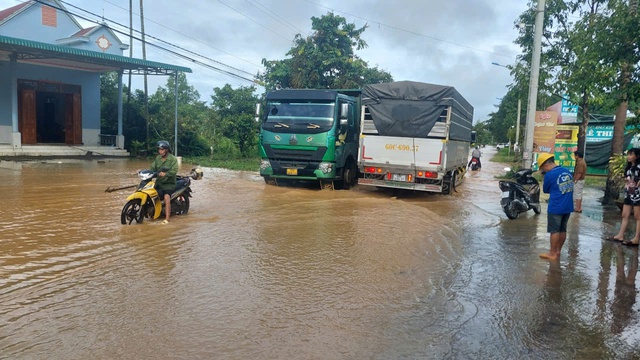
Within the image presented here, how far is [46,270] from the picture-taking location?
5.44 meters

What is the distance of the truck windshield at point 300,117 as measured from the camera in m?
12.8

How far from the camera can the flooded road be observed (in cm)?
384

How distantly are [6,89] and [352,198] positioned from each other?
1575 cm

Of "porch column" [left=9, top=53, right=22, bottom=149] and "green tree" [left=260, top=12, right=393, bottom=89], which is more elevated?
"green tree" [left=260, top=12, right=393, bottom=89]

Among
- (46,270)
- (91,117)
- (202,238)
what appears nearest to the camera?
(46,270)

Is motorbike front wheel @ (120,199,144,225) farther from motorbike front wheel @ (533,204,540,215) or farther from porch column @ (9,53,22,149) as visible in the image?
porch column @ (9,53,22,149)

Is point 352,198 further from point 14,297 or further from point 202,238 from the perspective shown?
point 14,297

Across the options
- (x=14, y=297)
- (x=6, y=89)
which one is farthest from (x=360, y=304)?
(x=6, y=89)

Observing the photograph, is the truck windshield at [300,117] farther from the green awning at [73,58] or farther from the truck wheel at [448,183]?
the green awning at [73,58]

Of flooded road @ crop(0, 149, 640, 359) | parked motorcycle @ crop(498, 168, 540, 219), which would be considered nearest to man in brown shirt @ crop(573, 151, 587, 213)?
parked motorcycle @ crop(498, 168, 540, 219)

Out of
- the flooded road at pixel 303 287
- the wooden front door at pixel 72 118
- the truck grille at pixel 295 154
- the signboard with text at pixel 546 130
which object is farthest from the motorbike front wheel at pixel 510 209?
the wooden front door at pixel 72 118

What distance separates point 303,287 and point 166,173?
3913 mm

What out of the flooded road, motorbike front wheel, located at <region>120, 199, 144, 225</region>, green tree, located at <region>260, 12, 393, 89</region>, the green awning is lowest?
the flooded road

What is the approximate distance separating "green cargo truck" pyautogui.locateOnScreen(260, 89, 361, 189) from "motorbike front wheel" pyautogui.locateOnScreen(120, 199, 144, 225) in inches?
226
